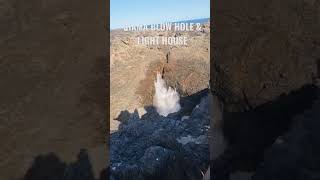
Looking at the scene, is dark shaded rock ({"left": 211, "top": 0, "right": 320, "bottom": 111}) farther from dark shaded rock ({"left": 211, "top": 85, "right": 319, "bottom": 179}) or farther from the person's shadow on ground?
the person's shadow on ground

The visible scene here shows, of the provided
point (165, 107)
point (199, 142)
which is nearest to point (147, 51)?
point (165, 107)

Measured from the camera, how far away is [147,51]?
1744 cm

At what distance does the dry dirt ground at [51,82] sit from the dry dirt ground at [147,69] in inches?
514

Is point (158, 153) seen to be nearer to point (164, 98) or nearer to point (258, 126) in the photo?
point (258, 126)

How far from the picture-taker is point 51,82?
212cm

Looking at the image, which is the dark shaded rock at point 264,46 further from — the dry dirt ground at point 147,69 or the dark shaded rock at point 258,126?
the dry dirt ground at point 147,69

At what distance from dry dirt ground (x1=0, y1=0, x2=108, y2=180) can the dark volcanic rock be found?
3.45 metres

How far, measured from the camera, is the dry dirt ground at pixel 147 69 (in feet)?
53.1

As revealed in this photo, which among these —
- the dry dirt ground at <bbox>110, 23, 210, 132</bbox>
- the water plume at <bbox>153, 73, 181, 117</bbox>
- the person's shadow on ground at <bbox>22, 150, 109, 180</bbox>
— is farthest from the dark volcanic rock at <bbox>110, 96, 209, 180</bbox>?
the dry dirt ground at <bbox>110, 23, 210, 132</bbox>

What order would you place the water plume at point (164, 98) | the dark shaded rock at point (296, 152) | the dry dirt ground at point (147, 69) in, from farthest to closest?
the dry dirt ground at point (147, 69), the water plume at point (164, 98), the dark shaded rock at point (296, 152)

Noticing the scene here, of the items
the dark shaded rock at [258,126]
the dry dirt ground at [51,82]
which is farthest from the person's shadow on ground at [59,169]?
the dark shaded rock at [258,126]

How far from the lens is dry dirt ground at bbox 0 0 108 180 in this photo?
204 centimetres

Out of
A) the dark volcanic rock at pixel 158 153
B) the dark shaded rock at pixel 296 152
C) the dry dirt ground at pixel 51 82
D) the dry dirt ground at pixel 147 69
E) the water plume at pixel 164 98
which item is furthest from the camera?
the dry dirt ground at pixel 147 69

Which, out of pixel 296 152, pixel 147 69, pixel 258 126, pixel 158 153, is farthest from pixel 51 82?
pixel 147 69
